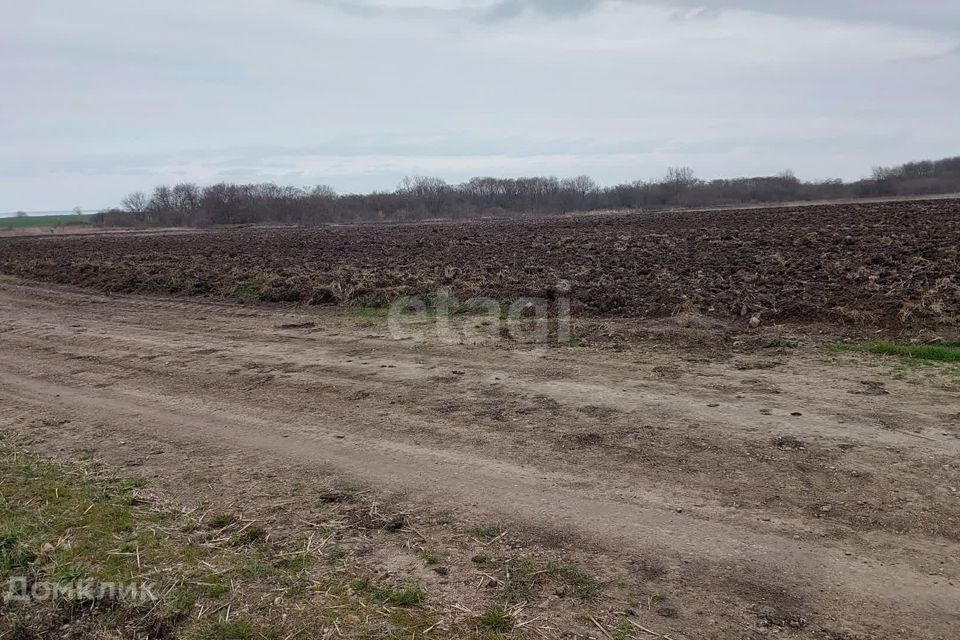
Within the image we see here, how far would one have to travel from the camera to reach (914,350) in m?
7.68

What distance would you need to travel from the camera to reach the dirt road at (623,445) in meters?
3.48

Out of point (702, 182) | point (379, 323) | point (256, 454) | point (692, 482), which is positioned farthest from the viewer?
point (702, 182)

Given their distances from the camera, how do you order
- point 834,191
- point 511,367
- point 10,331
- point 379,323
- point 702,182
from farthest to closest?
point 702,182, point 834,191, point 10,331, point 379,323, point 511,367

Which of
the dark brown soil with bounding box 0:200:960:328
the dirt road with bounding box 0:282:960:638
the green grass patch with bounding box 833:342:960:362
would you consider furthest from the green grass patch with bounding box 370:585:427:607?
the dark brown soil with bounding box 0:200:960:328

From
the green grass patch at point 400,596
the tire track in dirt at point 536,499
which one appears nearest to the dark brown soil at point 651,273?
the tire track in dirt at point 536,499

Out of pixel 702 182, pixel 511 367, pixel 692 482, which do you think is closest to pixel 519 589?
pixel 692 482

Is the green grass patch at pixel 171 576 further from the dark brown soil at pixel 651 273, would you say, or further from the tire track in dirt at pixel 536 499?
the dark brown soil at pixel 651 273

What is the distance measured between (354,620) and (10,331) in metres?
12.0

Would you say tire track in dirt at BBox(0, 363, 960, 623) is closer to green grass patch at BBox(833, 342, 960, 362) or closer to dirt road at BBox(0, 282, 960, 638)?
dirt road at BBox(0, 282, 960, 638)

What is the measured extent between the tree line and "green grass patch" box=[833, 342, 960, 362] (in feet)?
237

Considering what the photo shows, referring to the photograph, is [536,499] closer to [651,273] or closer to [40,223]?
[651,273]

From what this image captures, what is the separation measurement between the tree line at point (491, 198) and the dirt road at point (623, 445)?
73.9 metres

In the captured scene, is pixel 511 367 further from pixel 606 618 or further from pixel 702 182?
pixel 702 182

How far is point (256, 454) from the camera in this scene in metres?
5.45
